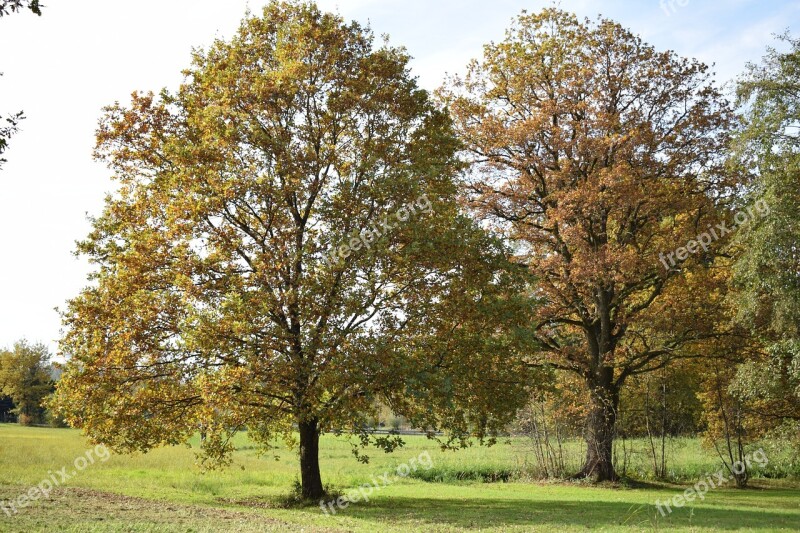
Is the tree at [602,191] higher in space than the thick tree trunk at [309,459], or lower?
higher

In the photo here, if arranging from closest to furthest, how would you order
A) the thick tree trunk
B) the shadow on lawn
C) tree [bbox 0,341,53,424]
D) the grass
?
1. the grass
2. the shadow on lawn
3. the thick tree trunk
4. tree [bbox 0,341,53,424]

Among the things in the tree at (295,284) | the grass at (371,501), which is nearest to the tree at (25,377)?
the grass at (371,501)

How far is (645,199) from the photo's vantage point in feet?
82.9

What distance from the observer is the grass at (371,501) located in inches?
569

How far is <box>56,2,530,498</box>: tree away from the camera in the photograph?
1680cm

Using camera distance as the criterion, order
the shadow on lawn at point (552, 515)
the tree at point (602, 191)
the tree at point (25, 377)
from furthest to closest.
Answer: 1. the tree at point (25, 377)
2. the tree at point (602, 191)
3. the shadow on lawn at point (552, 515)

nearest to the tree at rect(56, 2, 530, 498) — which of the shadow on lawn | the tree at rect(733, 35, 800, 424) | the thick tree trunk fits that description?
the thick tree trunk

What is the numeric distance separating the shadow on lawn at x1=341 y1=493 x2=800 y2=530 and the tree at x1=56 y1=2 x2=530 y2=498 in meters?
2.04

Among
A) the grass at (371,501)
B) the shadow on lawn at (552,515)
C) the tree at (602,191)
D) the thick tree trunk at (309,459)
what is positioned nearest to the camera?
the grass at (371,501)

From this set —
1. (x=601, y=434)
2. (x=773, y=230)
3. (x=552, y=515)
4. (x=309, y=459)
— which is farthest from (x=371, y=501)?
(x=773, y=230)

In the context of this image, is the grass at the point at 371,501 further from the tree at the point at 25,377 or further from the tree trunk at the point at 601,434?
the tree at the point at 25,377

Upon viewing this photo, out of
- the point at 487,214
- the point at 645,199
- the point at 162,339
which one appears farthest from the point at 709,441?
the point at 162,339

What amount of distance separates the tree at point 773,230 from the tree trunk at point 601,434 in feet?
20.8

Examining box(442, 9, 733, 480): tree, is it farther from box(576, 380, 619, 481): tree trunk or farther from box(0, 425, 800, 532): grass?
box(0, 425, 800, 532): grass
